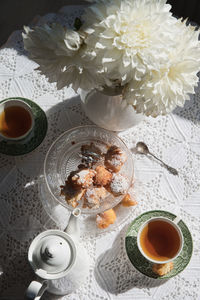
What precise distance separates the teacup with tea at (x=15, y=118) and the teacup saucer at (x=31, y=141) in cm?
3

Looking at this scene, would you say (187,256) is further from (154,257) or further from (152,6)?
(152,6)

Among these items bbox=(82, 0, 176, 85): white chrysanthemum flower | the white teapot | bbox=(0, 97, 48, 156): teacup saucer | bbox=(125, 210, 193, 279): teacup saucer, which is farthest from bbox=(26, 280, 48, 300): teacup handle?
bbox=(82, 0, 176, 85): white chrysanthemum flower

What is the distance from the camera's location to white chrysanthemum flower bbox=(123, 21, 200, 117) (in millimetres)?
767

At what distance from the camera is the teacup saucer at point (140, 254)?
1108 millimetres

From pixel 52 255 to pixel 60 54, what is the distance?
0.46m

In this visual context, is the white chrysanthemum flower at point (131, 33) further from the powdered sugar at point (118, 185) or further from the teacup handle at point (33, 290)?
the teacup handle at point (33, 290)

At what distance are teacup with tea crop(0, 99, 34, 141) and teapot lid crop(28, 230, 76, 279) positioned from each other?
343 mm

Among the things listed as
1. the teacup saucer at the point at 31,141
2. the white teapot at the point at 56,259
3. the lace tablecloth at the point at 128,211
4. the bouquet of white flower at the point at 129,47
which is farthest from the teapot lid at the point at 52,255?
the bouquet of white flower at the point at 129,47

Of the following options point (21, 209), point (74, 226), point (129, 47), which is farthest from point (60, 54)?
point (21, 209)

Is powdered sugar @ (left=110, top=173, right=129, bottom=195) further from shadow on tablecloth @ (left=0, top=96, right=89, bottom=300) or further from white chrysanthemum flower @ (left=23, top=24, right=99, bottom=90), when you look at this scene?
white chrysanthemum flower @ (left=23, top=24, right=99, bottom=90)

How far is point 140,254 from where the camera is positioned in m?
1.12

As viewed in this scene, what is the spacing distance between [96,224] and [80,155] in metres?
0.21

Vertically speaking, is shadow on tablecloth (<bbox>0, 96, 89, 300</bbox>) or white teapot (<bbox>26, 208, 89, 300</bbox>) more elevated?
white teapot (<bbox>26, 208, 89, 300</bbox>)

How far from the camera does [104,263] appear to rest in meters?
1.12
